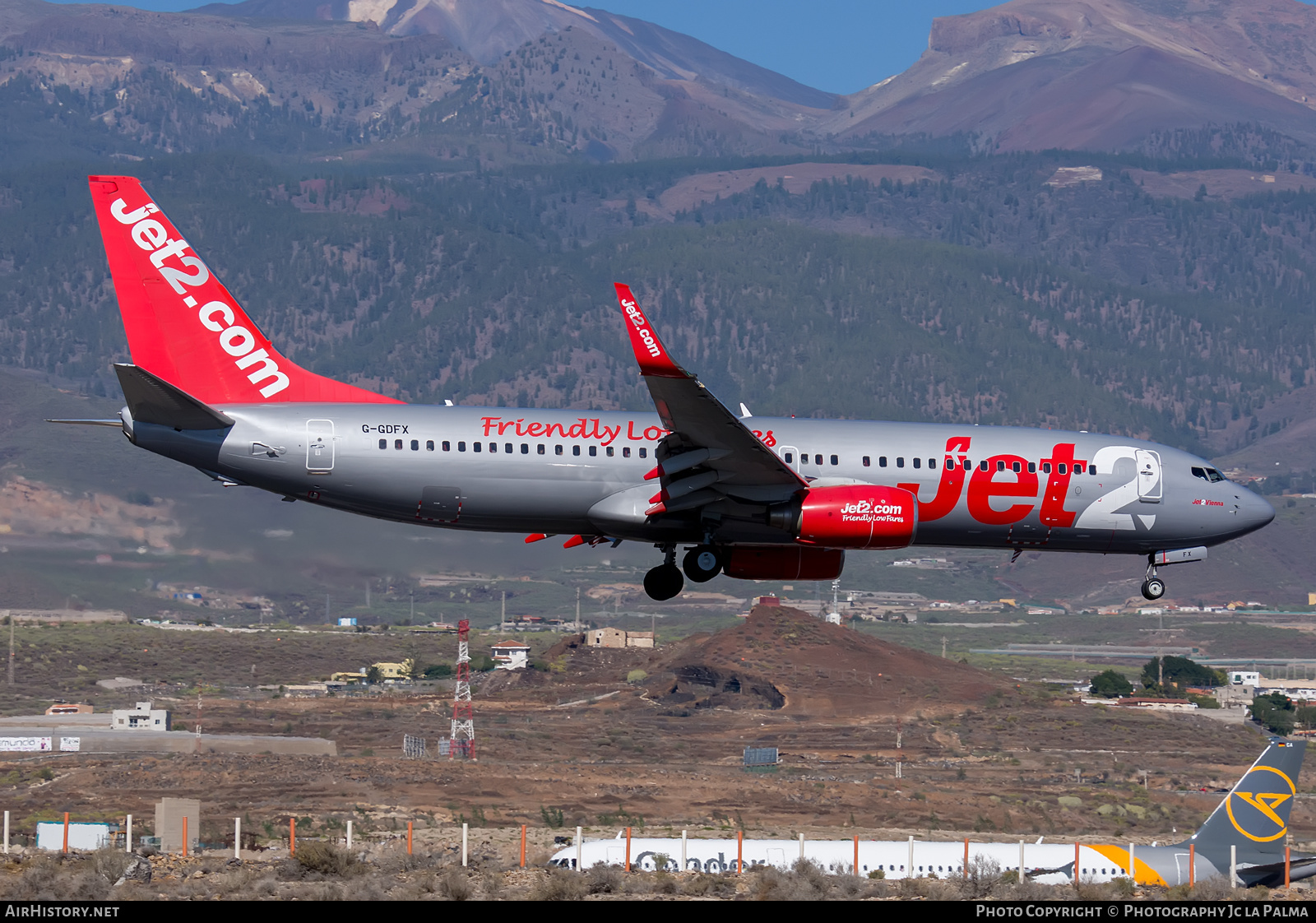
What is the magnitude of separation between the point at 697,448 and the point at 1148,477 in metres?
13.6

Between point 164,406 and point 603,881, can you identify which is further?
point 164,406

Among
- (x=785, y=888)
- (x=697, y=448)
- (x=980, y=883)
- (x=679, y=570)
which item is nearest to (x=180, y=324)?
(x=697, y=448)

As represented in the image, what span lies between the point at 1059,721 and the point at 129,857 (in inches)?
3705

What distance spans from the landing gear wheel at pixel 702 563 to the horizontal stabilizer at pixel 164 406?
473 inches

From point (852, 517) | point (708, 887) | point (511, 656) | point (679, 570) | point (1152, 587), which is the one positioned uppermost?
point (852, 517)

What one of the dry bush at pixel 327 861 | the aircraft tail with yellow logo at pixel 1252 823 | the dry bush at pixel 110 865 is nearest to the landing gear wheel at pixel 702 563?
the dry bush at pixel 327 861

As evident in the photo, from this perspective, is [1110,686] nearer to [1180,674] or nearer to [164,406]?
[1180,674]

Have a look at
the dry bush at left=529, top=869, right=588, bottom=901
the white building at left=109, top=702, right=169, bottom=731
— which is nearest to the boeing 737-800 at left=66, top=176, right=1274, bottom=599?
the dry bush at left=529, top=869, right=588, bottom=901

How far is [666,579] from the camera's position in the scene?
153ft

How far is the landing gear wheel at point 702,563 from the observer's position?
44500mm

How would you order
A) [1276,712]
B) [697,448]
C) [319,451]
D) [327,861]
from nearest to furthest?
[327,861], [697,448], [319,451], [1276,712]

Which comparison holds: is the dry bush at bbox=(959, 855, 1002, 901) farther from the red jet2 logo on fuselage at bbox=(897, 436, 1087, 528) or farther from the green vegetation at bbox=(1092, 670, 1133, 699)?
the green vegetation at bbox=(1092, 670, 1133, 699)

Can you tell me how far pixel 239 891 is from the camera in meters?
36.0

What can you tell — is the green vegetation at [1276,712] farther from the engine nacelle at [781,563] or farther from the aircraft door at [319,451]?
the aircraft door at [319,451]
